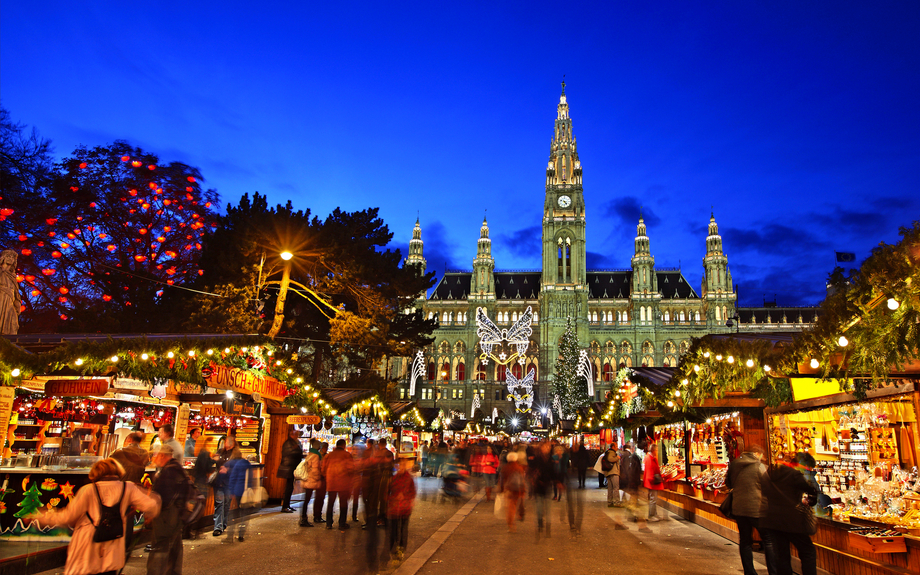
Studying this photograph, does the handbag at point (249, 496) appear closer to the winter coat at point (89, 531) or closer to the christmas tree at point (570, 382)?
the winter coat at point (89, 531)

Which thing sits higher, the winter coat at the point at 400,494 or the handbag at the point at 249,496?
the winter coat at the point at 400,494

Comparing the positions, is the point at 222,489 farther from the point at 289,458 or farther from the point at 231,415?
the point at 231,415

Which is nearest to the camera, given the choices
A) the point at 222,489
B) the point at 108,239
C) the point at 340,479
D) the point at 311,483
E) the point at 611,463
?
the point at 222,489

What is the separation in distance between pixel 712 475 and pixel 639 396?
5.24 meters

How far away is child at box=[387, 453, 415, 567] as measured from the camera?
7199mm

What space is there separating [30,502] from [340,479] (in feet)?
14.2

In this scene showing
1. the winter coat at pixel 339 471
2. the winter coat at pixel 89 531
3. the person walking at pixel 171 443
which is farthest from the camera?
the winter coat at pixel 339 471

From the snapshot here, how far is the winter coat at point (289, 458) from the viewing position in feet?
38.4

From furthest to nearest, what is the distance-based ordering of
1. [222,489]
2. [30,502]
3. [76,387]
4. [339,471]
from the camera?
1. [339,471]
2. [222,489]
3. [76,387]
4. [30,502]

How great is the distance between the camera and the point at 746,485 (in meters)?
6.54

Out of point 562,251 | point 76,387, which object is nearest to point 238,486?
point 76,387

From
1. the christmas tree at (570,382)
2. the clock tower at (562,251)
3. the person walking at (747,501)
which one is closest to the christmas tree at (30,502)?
the person walking at (747,501)

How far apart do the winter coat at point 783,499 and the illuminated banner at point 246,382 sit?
320 inches

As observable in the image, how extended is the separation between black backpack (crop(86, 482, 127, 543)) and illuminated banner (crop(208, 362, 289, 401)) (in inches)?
238
